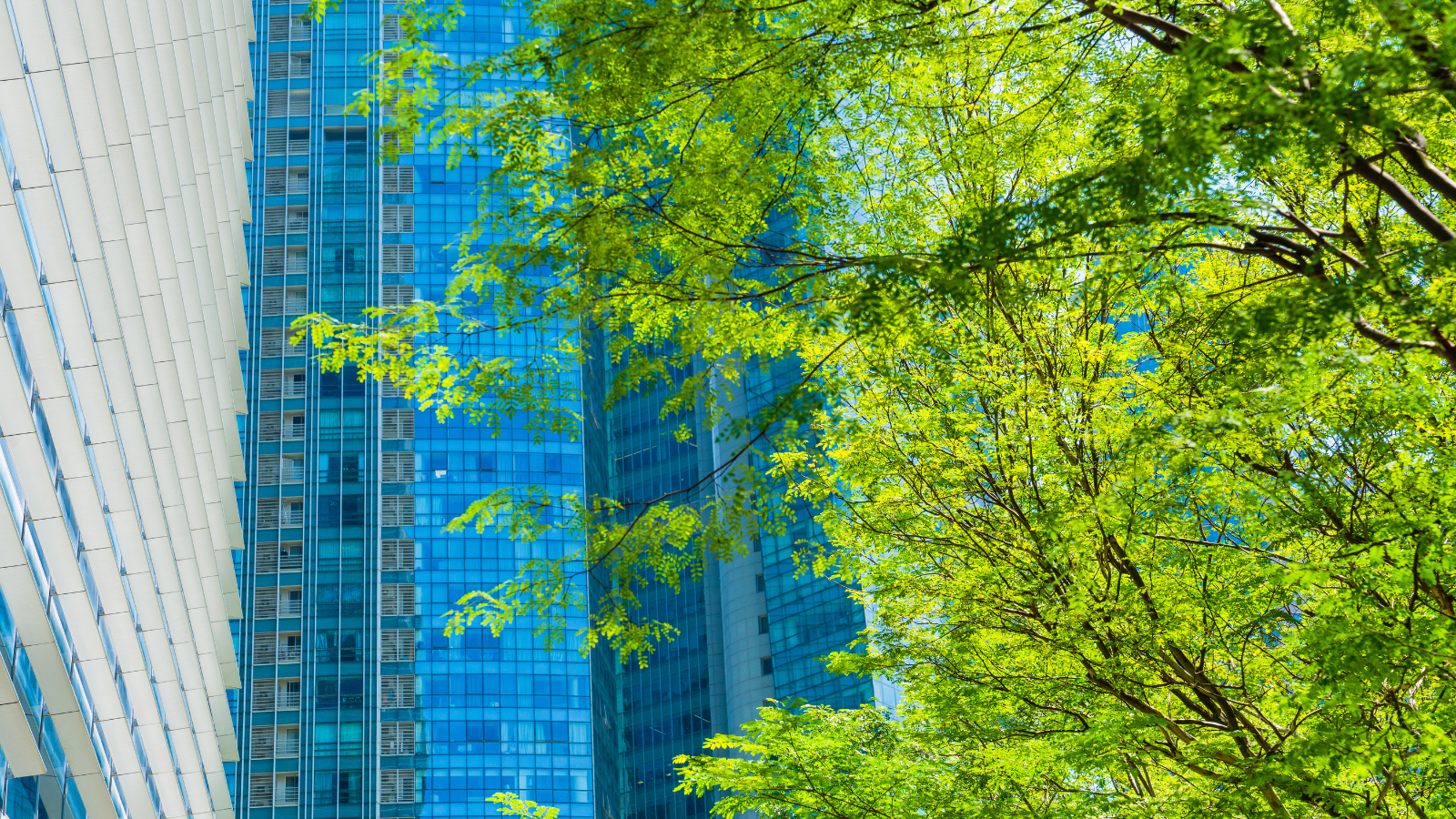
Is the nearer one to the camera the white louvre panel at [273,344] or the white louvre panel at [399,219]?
the white louvre panel at [273,344]

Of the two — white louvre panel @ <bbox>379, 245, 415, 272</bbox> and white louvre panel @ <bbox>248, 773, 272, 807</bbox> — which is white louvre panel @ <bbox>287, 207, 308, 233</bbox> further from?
white louvre panel @ <bbox>248, 773, 272, 807</bbox>

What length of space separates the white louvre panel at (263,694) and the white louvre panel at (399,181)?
86.3ft

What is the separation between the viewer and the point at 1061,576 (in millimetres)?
9422

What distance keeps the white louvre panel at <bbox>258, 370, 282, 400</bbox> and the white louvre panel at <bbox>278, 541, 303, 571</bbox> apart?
25.3 feet

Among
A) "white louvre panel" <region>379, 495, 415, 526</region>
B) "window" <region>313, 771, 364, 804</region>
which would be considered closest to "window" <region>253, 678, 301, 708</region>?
"window" <region>313, 771, 364, 804</region>

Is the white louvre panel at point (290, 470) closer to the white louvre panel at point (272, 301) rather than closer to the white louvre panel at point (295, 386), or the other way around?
the white louvre panel at point (295, 386)

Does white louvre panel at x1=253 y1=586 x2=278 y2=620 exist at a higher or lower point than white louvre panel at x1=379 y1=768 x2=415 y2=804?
higher

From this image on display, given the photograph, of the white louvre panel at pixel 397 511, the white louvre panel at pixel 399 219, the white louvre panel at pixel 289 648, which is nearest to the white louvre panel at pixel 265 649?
the white louvre panel at pixel 289 648

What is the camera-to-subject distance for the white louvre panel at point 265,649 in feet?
194

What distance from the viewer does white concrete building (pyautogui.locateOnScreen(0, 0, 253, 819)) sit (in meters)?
18.0

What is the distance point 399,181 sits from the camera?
68812 mm

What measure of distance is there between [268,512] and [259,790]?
1299 cm

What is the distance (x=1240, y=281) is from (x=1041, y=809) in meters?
4.71

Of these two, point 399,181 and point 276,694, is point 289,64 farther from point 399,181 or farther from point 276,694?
point 276,694
